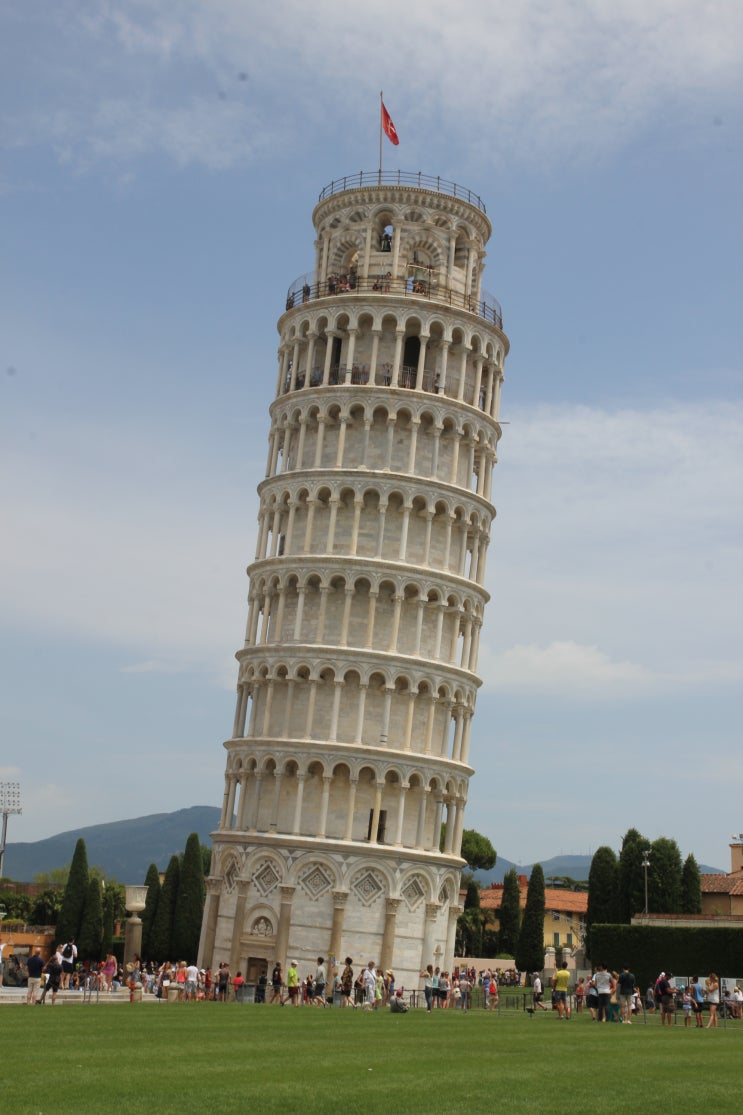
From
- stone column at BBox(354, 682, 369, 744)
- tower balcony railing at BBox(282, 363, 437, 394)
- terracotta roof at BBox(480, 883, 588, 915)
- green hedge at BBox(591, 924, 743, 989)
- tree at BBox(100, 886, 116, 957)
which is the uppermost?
tower balcony railing at BBox(282, 363, 437, 394)

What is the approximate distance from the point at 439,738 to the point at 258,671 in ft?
29.7

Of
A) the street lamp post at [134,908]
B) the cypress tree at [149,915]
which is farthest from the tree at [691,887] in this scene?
the street lamp post at [134,908]

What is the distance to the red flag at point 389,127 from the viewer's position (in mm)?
67438

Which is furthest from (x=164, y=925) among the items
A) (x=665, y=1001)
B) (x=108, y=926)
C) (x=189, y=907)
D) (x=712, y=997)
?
(x=665, y=1001)

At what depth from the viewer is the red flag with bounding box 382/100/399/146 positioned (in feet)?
221

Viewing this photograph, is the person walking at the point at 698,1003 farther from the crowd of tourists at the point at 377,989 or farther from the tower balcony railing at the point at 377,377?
the tower balcony railing at the point at 377,377

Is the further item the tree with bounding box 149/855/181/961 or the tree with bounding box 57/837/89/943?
the tree with bounding box 57/837/89/943

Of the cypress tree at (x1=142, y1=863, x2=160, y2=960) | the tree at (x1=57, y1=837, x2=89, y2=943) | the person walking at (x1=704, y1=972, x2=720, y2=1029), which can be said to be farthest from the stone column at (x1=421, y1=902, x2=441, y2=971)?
the cypress tree at (x1=142, y1=863, x2=160, y2=960)

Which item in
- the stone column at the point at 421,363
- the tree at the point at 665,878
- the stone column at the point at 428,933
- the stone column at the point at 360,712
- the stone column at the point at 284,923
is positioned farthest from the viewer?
the tree at the point at 665,878

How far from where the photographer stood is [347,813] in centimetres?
6034

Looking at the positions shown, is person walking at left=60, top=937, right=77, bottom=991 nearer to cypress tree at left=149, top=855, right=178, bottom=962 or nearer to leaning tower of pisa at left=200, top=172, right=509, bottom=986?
leaning tower of pisa at left=200, top=172, right=509, bottom=986

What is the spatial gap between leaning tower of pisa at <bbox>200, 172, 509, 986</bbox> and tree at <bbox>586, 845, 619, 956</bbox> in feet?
108

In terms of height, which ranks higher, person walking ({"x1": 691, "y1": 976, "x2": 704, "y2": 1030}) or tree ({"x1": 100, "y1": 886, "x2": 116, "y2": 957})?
person walking ({"x1": 691, "y1": 976, "x2": 704, "y2": 1030})

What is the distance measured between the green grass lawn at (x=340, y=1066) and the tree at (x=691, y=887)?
2456 inches
